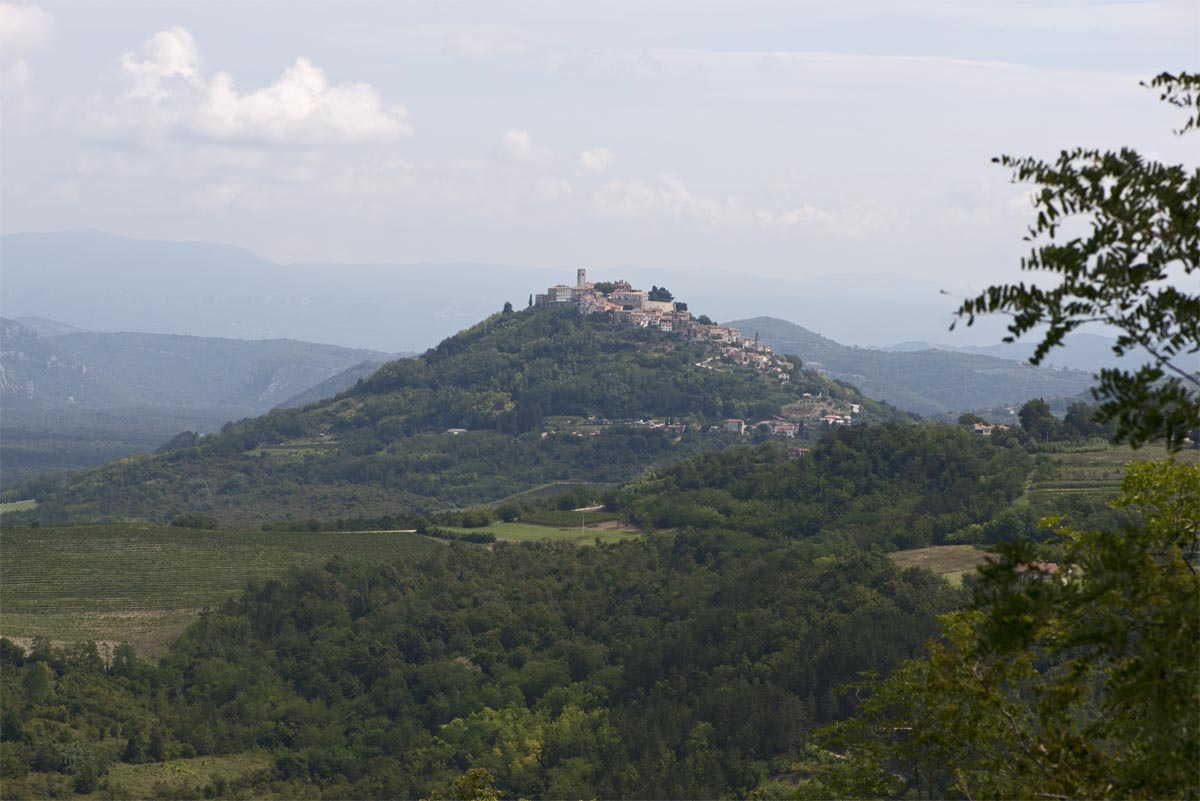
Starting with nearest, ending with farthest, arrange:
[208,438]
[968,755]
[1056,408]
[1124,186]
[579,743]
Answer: [1124,186] < [968,755] < [579,743] < [208,438] < [1056,408]

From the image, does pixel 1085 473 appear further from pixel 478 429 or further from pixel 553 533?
pixel 478 429

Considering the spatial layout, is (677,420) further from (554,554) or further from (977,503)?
(977,503)

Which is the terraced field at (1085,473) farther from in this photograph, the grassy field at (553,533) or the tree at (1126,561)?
the tree at (1126,561)

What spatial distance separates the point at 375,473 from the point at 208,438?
76.1ft

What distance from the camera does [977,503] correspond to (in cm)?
5444

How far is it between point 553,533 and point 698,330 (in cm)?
7385

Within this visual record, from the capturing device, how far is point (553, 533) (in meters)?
70.9

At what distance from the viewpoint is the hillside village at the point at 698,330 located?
123 meters

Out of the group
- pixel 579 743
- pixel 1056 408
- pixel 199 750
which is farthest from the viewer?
pixel 1056 408

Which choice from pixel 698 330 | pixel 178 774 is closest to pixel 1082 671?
pixel 178 774

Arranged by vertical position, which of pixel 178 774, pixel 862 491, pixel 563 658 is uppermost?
pixel 862 491

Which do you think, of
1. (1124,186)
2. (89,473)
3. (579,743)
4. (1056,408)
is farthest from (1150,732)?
(1056,408)

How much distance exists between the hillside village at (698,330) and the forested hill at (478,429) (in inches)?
32.3

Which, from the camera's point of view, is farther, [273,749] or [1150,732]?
[273,749]
